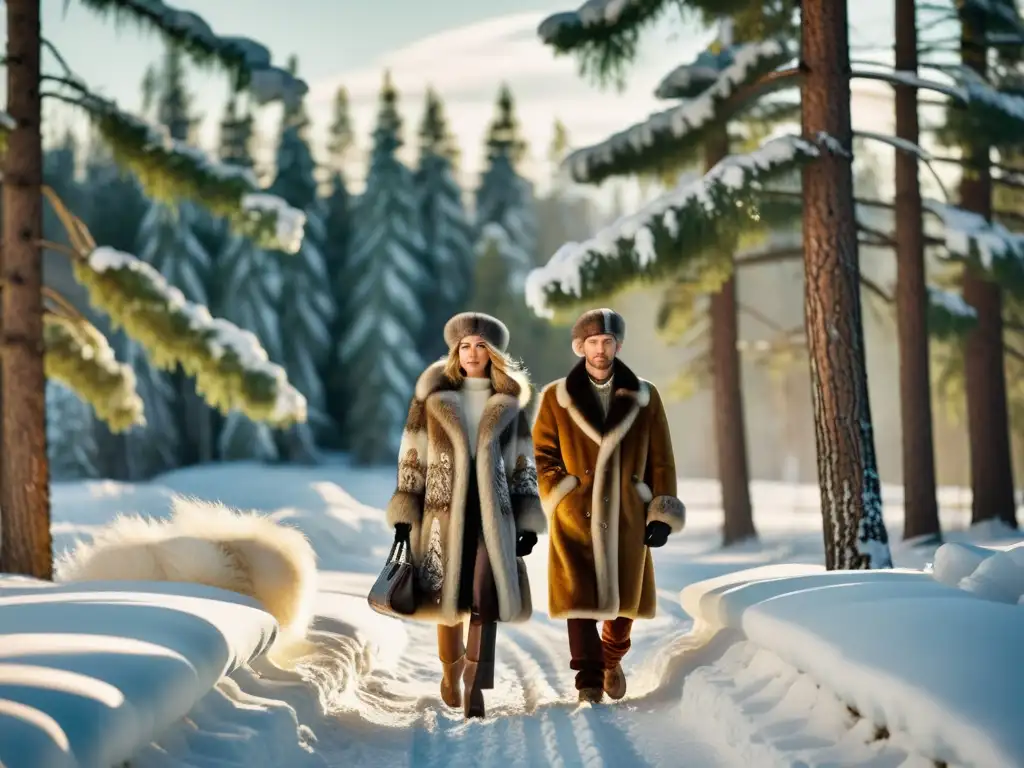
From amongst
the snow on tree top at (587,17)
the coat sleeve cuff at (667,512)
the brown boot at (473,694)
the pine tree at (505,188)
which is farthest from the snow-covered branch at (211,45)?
the pine tree at (505,188)

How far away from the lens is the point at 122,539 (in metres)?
8.48

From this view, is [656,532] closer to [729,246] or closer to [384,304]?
[729,246]

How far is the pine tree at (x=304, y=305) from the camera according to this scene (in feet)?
137

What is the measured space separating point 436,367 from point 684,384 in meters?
17.5

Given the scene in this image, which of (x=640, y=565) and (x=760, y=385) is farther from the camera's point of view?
(x=760, y=385)

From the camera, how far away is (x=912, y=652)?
444cm

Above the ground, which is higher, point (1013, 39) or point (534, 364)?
point (1013, 39)

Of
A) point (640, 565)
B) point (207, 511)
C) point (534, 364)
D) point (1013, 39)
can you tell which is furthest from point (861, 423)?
point (534, 364)

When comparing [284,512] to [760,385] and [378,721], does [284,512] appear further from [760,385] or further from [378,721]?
[760,385]

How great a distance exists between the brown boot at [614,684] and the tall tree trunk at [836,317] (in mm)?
2753

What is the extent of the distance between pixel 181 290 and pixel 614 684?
125ft

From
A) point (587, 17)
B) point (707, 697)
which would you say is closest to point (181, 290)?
point (587, 17)

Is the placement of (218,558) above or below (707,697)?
above

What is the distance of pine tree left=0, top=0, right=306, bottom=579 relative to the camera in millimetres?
10570
